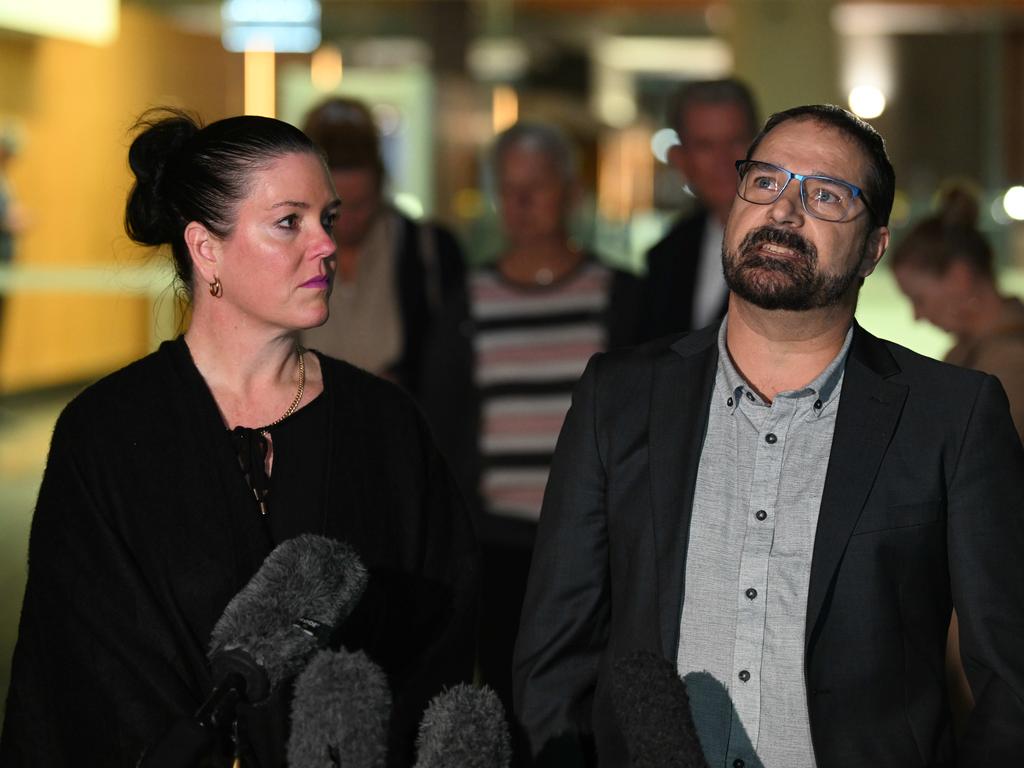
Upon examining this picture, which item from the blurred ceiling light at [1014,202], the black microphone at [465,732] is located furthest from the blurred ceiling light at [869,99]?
the black microphone at [465,732]

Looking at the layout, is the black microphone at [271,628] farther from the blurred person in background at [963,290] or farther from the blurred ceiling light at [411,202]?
the blurred ceiling light at [411,202]

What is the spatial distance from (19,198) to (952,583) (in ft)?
25.6

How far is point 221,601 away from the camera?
2607mm

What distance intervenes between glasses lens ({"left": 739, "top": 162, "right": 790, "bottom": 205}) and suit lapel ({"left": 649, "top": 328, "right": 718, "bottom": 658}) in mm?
244

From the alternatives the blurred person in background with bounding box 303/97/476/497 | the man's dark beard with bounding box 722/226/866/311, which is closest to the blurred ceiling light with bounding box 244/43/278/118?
the blurred person in background with bounding box 303/97/476/497

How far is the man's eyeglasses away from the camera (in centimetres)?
248

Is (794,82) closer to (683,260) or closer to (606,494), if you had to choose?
(683,260)

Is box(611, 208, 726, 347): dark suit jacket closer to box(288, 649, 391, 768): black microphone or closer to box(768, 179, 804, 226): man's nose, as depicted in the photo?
box(768, 179, 804, 226): man's nose

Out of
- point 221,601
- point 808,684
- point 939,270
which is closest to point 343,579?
point 221,601

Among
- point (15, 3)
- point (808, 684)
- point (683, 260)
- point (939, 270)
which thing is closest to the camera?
point (808, 684)

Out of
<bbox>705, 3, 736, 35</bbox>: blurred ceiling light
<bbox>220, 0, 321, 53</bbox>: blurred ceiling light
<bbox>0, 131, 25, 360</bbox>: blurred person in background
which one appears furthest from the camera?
<bbox>705, 3, 736, 35</bbox>: blurred ceiling light

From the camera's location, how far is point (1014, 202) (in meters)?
9.59

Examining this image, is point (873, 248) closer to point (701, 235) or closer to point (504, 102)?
point (701, 235)

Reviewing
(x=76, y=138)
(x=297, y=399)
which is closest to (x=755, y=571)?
A: (x=297, y=399)
